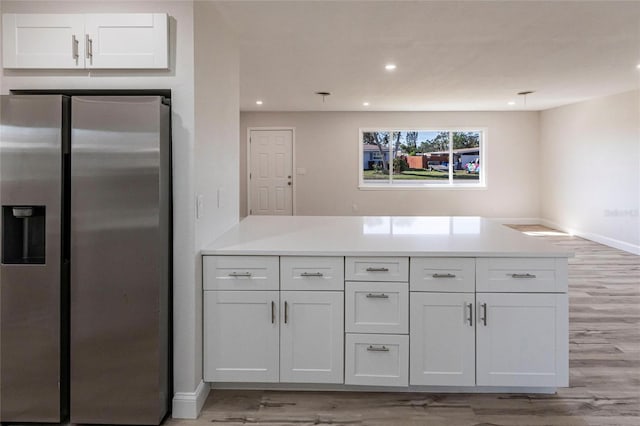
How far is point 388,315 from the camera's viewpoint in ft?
7.42

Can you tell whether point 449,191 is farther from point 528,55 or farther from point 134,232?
point 134,232

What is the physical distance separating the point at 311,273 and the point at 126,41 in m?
1.44

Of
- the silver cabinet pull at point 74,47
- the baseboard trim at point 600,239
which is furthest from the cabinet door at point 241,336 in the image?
the baseboard trim at point 600,239

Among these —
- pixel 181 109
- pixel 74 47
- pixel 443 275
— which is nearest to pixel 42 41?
pixel 74 47

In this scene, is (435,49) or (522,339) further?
(435,49)

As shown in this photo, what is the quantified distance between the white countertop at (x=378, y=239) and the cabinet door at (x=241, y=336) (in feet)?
0.83

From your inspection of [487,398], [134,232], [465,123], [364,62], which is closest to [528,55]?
[364,62]

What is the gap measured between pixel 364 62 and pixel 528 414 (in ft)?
11.5

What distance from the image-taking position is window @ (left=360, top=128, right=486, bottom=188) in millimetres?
9000

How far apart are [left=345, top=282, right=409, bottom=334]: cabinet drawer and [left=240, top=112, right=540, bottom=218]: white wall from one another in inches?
261

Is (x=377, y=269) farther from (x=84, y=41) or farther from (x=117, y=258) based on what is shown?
(x=84, y=41)

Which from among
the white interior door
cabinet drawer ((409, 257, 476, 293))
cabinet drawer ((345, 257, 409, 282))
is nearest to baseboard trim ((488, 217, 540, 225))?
the white interior door

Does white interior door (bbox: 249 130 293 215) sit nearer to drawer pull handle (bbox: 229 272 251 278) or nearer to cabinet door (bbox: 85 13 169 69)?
drawer pull handle (bbox: 229 272 251 278)

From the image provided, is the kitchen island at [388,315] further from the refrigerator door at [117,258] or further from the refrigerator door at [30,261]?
the refrigerator door at [30,261]
